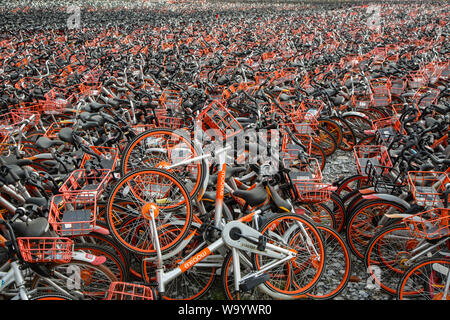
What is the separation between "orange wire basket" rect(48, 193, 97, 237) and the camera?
303 centimetres

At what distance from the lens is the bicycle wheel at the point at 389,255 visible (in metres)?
3.57

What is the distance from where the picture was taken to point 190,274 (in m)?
3.80

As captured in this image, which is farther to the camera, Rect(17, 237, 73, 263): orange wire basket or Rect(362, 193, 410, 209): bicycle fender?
Rect(362, 193, 410, 209): bicycle fender

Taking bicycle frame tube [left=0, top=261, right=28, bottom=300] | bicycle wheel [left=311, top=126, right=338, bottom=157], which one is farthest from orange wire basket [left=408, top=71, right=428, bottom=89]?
bicycle frame tube [left=0, top=261, right=28, bottom=300]

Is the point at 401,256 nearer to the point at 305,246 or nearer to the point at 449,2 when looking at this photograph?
the point at 305,246

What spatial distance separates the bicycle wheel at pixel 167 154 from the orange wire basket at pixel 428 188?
220 cm

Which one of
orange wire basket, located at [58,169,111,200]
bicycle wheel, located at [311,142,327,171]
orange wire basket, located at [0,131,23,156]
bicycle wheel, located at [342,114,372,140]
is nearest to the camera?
orange wire basket, located at [58,169,111,200]

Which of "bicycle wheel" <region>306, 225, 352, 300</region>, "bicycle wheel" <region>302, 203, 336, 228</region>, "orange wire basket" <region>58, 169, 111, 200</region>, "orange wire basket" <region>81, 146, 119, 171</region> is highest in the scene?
"orange wire basket" <region>81, 146, 119, 171</region>

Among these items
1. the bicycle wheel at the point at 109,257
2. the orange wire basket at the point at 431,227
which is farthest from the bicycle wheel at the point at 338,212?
the bicycle wheel at the point at 109,257

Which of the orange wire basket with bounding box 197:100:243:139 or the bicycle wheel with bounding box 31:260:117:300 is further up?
the orange wire basket with bounding box 197:100:243:139

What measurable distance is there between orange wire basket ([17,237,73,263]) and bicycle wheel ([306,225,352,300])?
2281 millimetres

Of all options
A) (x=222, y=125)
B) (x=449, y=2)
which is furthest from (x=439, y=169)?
(x=449, y=2)

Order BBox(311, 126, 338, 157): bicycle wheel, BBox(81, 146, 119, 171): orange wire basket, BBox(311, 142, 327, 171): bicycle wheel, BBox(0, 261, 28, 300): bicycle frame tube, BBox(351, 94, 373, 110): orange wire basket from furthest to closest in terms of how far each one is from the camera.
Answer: BBox(351, 94, 373, 110): orange wire basket < BBox(311, 126, 338, 157): bicycle wheel < BBox(311, 142, 327, 171): bicycle wheel < BBox(81, 146, 119, 171): orange wire basket < BBox(0, 261, 28, 300): bicycle frame tube

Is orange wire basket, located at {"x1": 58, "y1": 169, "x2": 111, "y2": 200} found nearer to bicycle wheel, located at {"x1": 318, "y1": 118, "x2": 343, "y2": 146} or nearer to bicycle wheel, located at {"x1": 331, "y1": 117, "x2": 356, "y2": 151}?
bicycle wheel, located at {"x1": 318, "y1": 118, "x2": 343, "y2": 146}
